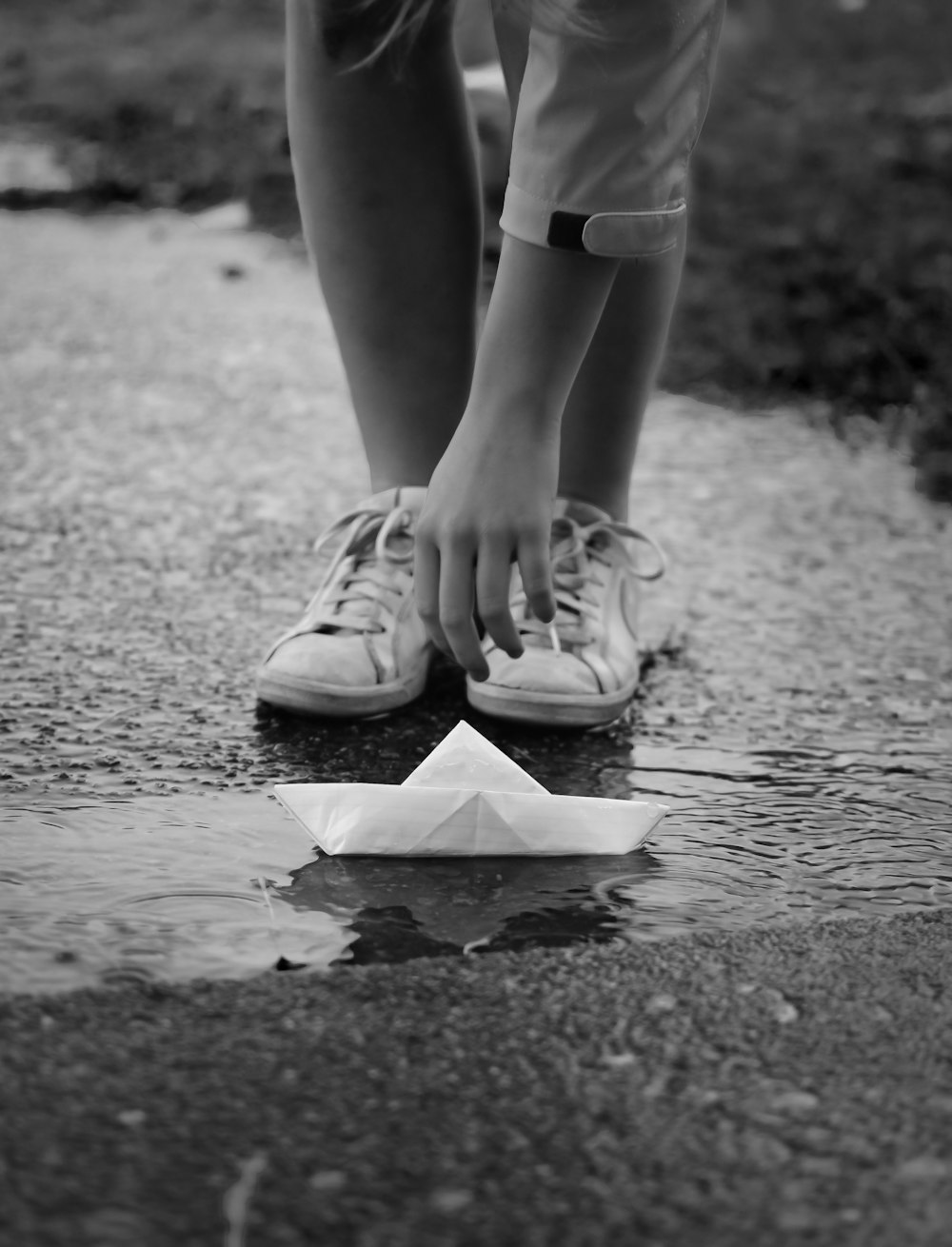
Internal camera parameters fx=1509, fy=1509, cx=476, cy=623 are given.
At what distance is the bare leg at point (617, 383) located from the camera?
2010 millimetres

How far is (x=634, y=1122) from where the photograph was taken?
3.57ft

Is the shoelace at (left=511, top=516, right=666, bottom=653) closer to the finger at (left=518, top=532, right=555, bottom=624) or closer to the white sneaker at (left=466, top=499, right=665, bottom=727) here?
the white sneaker at (left=466, top=499, right=665, bottom=727)

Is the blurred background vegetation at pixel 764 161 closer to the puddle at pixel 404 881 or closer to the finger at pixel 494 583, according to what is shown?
the puddle at pixel 404 881

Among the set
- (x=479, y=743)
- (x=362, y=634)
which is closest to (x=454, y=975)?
(x=479, y=743)

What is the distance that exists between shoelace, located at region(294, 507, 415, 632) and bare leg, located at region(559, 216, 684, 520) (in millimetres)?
244

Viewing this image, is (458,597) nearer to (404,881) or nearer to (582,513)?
(404,881)

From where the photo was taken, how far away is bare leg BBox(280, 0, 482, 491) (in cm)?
200

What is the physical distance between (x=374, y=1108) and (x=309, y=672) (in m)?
0.82

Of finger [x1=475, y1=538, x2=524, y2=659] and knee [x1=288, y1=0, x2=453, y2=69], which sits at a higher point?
knee [x1=288, y1=0, x2=453, y2=69]

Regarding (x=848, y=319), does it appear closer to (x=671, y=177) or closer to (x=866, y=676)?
(x=866, y=676)

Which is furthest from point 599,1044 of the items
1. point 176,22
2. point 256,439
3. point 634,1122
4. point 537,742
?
point 176,22

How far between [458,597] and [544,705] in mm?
369

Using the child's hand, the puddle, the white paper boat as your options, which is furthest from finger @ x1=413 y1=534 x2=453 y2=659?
the puddle

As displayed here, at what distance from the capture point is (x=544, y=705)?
186 cm
